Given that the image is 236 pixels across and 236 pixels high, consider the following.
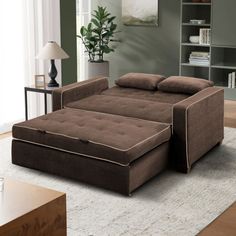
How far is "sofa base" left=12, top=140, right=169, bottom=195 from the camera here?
4.13 metres

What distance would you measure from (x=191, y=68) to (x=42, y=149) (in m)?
3.84

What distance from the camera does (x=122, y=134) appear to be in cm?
435

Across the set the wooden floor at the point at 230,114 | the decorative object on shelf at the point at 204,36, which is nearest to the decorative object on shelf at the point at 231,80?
the wooden floor at the point at 230,114

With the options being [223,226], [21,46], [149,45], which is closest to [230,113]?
[149,45]

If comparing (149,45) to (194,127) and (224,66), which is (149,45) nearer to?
(224,66)

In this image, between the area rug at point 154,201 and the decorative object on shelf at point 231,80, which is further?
the decorative object on shelf at point 231,80

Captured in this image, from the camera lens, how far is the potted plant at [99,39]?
8008mm

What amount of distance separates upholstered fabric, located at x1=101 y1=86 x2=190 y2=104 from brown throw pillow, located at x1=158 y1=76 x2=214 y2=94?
1.9 inches

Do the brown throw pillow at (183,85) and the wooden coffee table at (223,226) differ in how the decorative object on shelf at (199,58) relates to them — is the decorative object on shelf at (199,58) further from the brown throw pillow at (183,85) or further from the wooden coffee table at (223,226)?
the wooden coffee table at (223,226)

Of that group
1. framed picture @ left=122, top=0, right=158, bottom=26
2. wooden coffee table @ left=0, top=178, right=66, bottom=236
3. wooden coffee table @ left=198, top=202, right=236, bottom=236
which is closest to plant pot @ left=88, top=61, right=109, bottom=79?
framed picture @ left=122, top=0, right=158, bottom=26

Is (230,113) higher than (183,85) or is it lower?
lower

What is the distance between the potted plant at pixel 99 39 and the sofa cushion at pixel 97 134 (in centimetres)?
320

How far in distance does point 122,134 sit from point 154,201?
585 millimetres

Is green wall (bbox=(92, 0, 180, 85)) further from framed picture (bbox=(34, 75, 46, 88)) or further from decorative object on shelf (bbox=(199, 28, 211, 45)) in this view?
framed picture (bbox=(34, 75, 46, 88))
